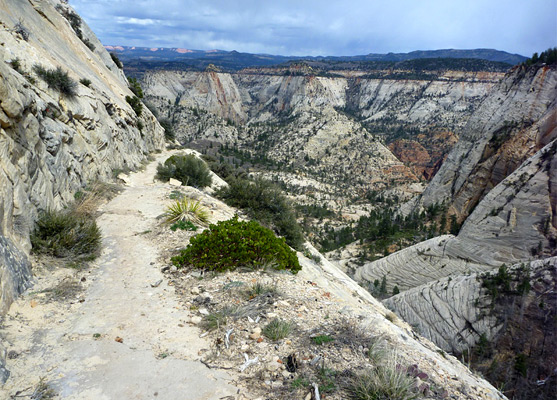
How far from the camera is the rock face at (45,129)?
6.37 metres

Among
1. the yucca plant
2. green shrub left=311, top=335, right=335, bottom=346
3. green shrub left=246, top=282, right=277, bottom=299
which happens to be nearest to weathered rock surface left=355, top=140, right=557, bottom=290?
the yucca plant

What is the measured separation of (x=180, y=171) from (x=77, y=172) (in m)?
5.75

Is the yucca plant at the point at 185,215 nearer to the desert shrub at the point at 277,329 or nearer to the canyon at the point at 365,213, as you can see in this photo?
the canyon at the point at 365,213

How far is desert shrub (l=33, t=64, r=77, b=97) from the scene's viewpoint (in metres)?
12.7

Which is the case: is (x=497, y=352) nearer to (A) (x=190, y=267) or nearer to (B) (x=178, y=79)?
(A) (x=190, y=267)

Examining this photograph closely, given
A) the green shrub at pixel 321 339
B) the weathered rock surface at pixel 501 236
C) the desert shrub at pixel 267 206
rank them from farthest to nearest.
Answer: the weathered rock surface at pixel 501 236 < the desert shrub at pixel 267 206 < the green shrub at pixel 321 339

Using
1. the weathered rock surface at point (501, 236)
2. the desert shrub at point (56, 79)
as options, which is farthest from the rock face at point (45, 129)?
the weathered rock surface at point (501, 236)

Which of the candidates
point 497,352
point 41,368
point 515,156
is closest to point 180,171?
point 41,368

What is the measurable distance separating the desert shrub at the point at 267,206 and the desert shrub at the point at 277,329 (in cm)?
737

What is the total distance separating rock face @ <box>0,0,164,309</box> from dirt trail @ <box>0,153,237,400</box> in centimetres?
82

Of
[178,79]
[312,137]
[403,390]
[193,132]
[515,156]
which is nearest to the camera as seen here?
[403,390]

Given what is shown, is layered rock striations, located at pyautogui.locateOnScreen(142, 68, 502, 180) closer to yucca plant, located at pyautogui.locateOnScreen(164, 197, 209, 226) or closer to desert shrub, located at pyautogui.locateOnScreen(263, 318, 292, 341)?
yucca plant, located at pyautogui.locateOnScreen(164, 197, 209, 226)

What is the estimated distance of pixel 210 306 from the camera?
5.84 metres

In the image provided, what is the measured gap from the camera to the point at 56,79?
13.0m
